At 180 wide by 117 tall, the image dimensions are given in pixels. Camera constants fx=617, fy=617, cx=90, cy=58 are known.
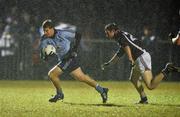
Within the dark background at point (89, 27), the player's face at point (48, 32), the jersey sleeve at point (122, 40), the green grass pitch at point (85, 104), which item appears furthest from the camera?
the dark background at point (89, 27)

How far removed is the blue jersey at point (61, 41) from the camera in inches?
530

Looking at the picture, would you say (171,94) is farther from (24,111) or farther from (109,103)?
(24,111)

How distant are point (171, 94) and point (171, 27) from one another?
325 inches

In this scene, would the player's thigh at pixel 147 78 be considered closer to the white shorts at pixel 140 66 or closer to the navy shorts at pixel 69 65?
the white shorts at pixel 140 66

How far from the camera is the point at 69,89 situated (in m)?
18.2

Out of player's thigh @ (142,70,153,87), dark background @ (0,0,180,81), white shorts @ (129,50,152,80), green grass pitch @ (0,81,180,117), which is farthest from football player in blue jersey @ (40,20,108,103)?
dark background @ (0,0,180,81)

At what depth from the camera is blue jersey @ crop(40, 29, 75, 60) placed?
1347 cm

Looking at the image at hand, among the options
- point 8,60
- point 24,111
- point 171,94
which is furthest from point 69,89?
point 24,111

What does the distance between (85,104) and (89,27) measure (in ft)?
36.1

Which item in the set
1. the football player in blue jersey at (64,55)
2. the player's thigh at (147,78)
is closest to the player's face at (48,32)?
the football player in blue jersey at (64,55)

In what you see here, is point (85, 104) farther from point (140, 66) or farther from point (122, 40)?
point (122, 40)

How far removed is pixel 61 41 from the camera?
13570 mm

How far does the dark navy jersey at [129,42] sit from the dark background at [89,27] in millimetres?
8652

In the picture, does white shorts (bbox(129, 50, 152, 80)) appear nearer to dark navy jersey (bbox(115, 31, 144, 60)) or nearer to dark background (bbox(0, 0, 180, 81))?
dark navy jersey (bbox(115, 31, 144, 60))
